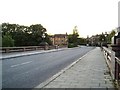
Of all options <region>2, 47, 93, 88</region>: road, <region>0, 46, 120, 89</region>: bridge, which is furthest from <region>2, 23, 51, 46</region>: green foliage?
<region>0, 46, 120, 89</region>: bridge

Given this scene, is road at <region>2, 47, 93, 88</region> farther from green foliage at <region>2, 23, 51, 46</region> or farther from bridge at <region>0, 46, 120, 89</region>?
green foliage at <region>2, 23, 51, 46</region>

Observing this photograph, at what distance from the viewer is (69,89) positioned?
8.91m

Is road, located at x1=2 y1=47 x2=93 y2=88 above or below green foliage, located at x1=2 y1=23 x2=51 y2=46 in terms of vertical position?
below

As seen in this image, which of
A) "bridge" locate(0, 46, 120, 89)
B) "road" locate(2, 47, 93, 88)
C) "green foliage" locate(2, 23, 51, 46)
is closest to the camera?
"bridge" locate(0, 46, 120, 89)

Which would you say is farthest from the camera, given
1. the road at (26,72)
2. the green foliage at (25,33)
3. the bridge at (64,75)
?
the green foliage at (25,33)

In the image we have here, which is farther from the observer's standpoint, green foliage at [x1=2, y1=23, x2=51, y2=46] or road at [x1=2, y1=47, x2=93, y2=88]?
green foliage at [x1=2, y1=23, x2=51, y2=46]

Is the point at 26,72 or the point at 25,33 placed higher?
the point at 25,33

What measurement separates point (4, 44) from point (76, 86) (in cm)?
4201

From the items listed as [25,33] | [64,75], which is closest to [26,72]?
[64,75]

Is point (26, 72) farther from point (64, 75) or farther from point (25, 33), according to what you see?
point (25, 33)

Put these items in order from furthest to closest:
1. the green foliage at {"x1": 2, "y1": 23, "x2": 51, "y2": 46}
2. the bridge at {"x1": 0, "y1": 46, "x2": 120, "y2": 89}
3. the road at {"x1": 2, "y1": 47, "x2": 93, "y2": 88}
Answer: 1. the green foliage at {"x1": 2, "y1": 23, "x2": 51, "y2": 46}
2. the road at {"x1": 2, "y1": 47, "x2": 93, "y2": 88}
3. the bridge at {"x1": 0, "y1": 46, "x2": 120, "y2": 89}

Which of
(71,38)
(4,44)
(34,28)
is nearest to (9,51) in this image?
(4,44)

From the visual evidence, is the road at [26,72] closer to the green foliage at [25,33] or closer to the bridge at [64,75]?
the bridge at [64,75]

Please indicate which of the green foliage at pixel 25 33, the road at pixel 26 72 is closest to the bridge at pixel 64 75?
the road at pixel 26 72
